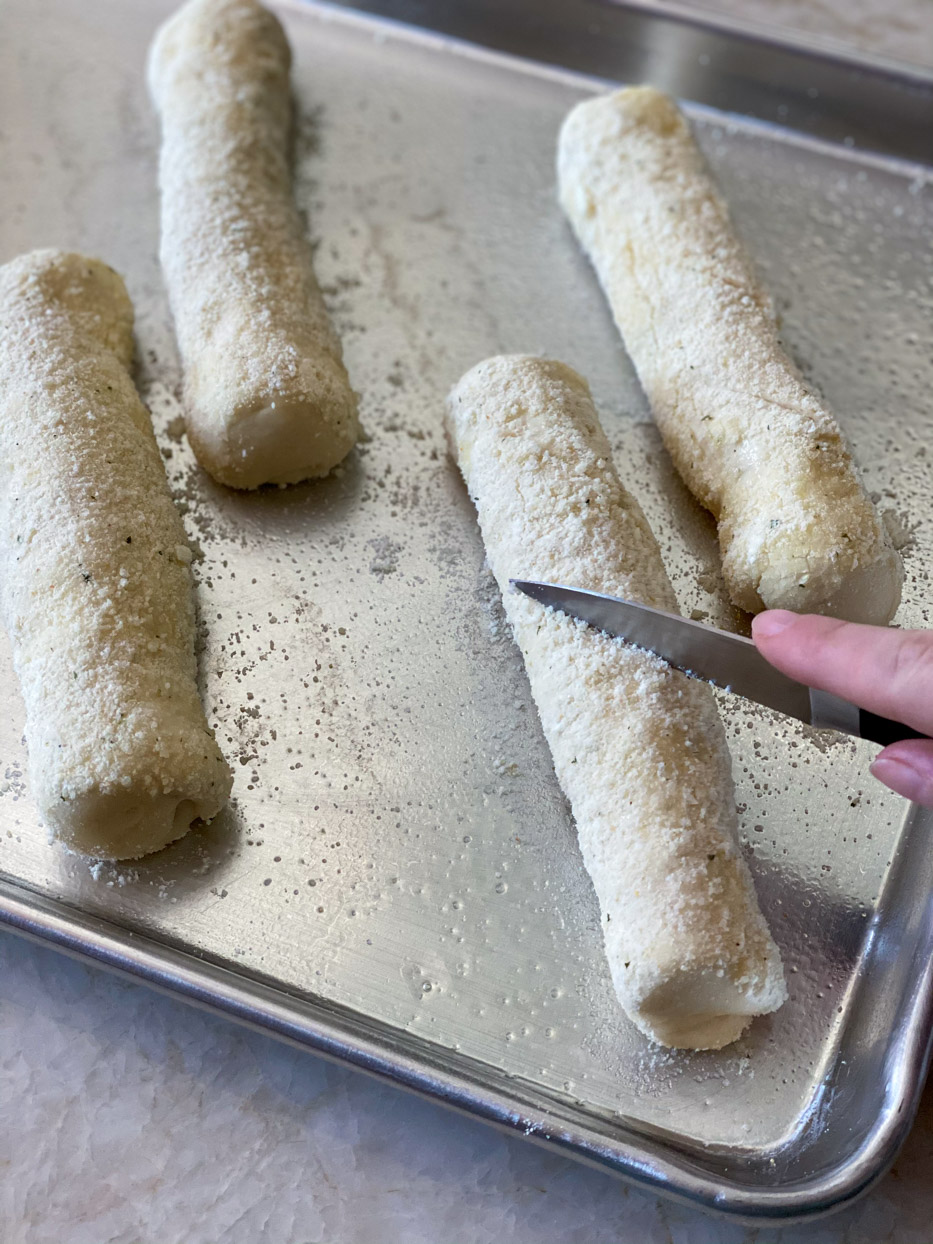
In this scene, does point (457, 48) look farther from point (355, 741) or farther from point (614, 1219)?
point (614, 1219)

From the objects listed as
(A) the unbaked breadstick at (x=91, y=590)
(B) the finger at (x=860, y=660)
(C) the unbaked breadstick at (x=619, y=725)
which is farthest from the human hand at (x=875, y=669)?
(A) the unbaked breadstick at (x=91, y=590)

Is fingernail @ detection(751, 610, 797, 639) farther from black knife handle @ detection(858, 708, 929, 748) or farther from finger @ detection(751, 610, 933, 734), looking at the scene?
black knife handle @ detection(858, 708, 929, 748)

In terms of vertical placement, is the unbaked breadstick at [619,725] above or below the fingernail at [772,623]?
below

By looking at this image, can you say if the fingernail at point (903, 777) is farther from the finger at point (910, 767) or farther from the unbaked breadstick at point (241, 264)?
the unbaked breadstick at point (241, 264)

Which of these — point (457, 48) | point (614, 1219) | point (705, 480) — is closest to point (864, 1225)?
point (614, 1219)

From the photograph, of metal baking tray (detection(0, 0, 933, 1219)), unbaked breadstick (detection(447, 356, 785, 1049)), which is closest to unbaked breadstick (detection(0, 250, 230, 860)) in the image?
metal baking tray (detection(0, 0, 933, 1219))

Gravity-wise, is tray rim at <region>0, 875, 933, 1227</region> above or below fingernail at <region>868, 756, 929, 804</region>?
below

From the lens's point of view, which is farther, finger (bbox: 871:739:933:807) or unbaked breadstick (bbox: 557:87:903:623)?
unbaked breadstick (bbox: 557:87:903:623)
